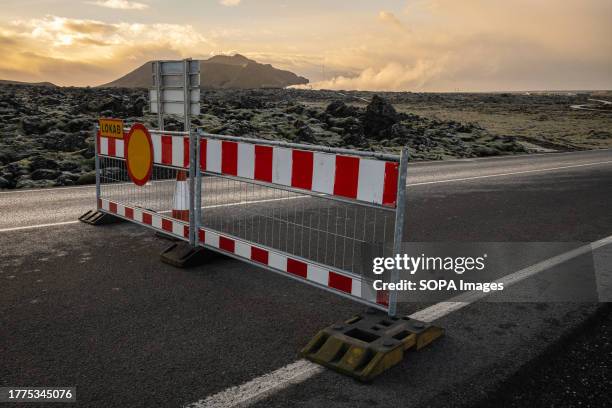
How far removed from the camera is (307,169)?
4.66m

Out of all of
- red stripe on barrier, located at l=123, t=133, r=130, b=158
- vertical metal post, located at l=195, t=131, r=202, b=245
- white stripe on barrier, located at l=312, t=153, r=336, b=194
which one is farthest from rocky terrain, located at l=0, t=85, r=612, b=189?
white stripe on barrier, located at l=312, t=153, r=336, b=194

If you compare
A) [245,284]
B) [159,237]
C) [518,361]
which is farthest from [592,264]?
[159,237]

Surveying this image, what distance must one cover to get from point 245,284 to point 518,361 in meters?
2.62

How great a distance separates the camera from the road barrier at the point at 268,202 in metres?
4.25

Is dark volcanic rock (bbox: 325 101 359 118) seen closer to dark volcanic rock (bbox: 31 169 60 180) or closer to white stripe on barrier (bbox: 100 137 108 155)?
dark volcanic rock (bbox: 31 169 60 180)

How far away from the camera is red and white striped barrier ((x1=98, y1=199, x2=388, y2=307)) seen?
169 inches

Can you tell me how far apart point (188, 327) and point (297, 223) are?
3.98 meters

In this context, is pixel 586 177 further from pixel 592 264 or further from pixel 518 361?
pixel 518 361

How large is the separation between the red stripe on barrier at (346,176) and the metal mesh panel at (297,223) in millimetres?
1150

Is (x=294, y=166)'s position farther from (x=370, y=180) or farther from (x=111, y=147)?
(x=111, y=147)

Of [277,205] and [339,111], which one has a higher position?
A: [339,111]

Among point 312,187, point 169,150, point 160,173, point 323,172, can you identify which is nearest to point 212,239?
point 169,150

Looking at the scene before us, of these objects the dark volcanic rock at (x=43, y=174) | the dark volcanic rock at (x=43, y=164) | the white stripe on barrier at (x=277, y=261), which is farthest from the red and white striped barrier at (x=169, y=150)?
the dark volcanic rock at (x=43, y=164)

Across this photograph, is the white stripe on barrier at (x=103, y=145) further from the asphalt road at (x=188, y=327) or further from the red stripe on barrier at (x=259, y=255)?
the red stripe on barrier at (x=259, y=255)
